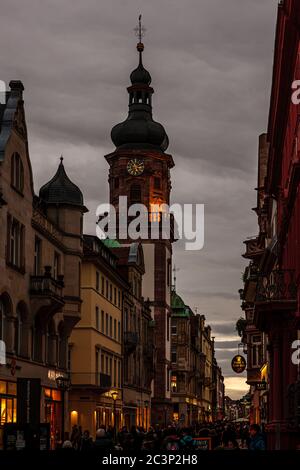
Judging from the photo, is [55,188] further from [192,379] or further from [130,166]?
[192,379]

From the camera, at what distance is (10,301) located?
4394cm

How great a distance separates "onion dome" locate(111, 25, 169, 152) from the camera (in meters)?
117

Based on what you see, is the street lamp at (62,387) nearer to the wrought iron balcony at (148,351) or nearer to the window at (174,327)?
the wrought iron balcony at (148,351)

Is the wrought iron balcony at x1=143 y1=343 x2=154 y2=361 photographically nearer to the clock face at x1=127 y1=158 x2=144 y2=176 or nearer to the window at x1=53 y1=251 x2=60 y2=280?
the clock face at x1=127 y1=158 x2=144 y2=176

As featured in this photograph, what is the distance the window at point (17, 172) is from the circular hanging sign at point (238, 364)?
3233 cm

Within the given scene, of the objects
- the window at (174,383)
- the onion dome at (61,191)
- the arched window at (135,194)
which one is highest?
the arched window at (135,194)

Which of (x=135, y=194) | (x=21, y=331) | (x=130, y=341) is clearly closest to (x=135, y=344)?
(x=130, y=341)

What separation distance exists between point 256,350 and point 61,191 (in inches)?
1079

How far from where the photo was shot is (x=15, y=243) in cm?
4572

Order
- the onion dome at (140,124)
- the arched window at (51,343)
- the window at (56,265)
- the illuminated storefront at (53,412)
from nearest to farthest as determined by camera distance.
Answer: the illuminated storefront at (53,412)
the arched window at (51,343)
the window at (56,265)
the onion dome at (140,124)

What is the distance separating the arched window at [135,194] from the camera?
11569 centimetres

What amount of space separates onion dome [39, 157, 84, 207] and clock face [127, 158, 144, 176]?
2356 inches

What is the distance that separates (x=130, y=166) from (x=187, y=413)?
126 feet

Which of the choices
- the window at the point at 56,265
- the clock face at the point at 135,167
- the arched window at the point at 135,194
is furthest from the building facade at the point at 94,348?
the clock face at the point at 135,167
